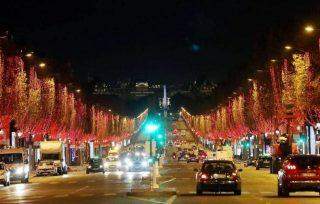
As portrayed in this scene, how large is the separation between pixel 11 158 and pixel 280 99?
124ft

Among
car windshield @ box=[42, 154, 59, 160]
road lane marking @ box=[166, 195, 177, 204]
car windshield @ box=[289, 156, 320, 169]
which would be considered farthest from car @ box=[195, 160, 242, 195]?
car windshield @ box=[42, 154, 59, 160]

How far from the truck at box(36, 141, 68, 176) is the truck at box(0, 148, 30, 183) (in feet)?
49.5

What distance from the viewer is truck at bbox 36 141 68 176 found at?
8700cm

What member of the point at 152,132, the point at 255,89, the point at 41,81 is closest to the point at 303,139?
the point at 255,89

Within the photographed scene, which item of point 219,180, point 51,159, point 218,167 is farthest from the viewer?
point 51,159

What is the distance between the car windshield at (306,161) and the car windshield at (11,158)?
33282mm

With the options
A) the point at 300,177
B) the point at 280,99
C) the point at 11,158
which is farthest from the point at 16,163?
the point at 280,99

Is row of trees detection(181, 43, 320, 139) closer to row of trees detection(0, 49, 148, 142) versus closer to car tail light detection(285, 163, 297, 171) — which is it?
row of trees detection(0, 49, 148, 142)

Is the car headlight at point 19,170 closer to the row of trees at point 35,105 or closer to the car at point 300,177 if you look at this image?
the row of trees at point 35,105

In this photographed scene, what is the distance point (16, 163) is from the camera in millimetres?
69375

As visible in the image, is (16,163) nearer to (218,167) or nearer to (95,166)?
(95,166)

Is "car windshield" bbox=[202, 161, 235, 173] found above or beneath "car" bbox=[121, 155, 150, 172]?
above

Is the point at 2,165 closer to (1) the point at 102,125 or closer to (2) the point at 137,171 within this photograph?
(2) the point at 137,171

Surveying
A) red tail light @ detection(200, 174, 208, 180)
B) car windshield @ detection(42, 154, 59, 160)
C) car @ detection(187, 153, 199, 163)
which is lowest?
car @ detection(187, 153, 199, 163)
